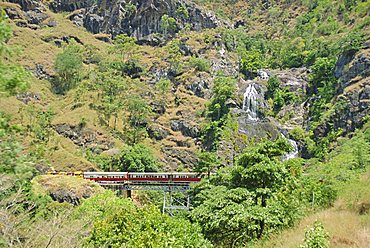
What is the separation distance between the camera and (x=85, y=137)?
55.3m

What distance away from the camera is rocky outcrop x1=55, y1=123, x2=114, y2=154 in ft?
177

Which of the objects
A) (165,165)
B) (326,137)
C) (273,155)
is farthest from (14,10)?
(273,155)

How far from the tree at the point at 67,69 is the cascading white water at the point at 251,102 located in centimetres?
3151

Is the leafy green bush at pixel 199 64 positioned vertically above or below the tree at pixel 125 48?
below

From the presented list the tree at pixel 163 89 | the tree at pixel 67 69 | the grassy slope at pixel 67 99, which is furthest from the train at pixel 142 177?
the tree at pixel 67 69

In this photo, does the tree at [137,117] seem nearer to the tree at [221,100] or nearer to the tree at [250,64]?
the tree at [221,100]

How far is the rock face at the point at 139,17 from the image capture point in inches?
3605

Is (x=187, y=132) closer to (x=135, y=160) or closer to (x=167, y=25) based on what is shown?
(x=135, y=160)

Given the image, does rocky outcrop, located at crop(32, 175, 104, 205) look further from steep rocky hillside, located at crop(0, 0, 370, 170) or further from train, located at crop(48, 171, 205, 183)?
steep rocky hillside, located at crop(0, 0, 370, 170)

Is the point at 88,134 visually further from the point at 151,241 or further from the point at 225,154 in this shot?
the point at 151,241

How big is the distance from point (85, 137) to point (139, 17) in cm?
4804

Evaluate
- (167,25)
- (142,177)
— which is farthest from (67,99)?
(167,25)

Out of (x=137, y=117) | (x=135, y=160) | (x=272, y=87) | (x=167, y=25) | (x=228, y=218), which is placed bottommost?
(x=135, y=160)

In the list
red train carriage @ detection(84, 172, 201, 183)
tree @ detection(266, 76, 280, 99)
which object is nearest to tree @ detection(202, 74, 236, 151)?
tree @ detection(266, 76, 280, 99)
